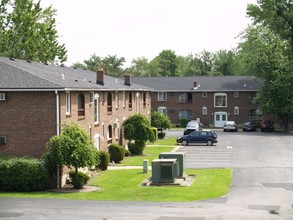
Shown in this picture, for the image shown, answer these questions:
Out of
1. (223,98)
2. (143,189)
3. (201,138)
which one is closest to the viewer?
(143,189)

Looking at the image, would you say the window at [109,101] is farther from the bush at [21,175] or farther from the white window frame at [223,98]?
the white window frame at [223,98]

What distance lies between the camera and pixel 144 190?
2933cm

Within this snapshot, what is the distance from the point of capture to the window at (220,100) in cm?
7912

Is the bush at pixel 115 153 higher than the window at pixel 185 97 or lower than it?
lower

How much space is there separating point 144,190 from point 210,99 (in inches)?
2021

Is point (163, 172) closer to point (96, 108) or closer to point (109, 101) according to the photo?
point (96, 108)

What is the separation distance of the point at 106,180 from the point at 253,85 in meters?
50.1

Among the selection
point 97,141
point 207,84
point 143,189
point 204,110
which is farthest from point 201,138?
point 207,84

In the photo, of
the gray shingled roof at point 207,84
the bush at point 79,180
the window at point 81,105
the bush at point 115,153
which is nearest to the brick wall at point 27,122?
the bush at point 79,180

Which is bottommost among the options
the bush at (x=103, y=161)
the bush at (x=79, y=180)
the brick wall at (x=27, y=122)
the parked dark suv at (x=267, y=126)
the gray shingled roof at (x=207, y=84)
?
the bush at (x=79, y=180)

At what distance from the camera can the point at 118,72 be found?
130 m

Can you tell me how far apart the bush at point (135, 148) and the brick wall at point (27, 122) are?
52.3ft

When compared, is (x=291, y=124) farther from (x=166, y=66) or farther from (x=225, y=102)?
(x=166, y=66)

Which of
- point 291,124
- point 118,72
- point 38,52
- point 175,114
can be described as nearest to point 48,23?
point 38,52
